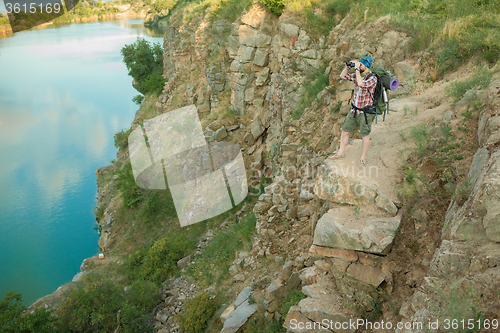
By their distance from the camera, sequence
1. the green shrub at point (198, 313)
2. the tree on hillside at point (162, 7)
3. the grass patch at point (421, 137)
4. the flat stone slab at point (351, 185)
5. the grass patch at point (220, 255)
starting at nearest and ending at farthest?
the flat stone slab at point (351, 185), the grass patch at point (421, 137), the green shrub at point (198, 313), the grass patch at point (220, 255), the tree on hillside at point (162, 7)

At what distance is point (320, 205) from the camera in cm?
615

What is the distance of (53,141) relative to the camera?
1264 inches

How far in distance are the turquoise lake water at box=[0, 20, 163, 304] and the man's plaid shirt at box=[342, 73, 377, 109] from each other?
19.0 metres

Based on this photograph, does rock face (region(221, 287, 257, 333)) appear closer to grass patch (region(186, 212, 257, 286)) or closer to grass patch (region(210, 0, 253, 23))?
grass patch (region(186, 212, 257, 286))

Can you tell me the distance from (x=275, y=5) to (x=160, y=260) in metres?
11.3

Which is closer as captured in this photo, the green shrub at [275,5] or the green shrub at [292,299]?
the green shrub at [292,299]

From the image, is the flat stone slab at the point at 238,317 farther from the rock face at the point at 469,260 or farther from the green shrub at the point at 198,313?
the rock face at the point at 469,260

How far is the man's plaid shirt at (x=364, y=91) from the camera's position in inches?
195

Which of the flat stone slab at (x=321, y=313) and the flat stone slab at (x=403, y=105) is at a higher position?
the flat stone slab at (x=403, y=105)

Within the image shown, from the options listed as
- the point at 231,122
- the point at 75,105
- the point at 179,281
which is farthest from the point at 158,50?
the point at 179,281

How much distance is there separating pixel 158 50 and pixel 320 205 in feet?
95.0

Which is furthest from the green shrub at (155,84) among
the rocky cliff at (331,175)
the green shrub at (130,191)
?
the green shrub at (130,191)

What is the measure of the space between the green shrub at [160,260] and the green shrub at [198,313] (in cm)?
305

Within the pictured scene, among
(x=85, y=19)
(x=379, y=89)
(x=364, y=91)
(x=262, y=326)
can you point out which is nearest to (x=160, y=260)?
Result: (x=262, y=326)
